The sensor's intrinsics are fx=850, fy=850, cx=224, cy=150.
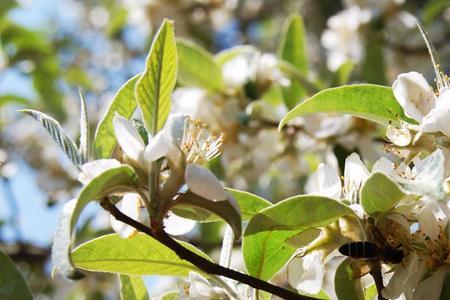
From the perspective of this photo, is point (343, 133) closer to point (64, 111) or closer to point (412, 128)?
point (412, 128)

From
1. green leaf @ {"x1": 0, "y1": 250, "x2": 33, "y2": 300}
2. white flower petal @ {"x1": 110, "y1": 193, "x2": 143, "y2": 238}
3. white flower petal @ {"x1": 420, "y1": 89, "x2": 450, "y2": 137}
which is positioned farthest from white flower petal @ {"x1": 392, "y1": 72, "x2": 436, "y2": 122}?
green leaf @ {"x1": 0, "y1": 250, "x2": 33, "y2": 300}

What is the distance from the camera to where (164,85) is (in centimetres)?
105

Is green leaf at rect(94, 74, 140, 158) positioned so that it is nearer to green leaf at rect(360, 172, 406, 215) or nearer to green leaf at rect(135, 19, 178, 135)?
green leaf at rect(135, 19, 178, 135)

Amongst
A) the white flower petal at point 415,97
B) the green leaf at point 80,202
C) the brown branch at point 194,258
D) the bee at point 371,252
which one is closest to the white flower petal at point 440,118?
the white flower petal at point 415,97

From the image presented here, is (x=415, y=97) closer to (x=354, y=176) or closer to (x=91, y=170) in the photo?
(x=354, y=176)

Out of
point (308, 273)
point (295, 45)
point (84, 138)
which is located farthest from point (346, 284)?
point (295, 45)

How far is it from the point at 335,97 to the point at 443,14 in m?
2.69

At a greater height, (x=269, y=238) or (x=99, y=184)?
(x=99, y=184)

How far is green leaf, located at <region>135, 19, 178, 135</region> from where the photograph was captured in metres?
1.04

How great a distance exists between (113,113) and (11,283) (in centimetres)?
28

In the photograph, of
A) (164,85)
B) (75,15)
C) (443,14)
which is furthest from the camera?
(75,15)

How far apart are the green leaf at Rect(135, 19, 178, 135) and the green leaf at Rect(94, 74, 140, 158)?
0.27 ft

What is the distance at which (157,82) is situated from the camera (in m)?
1.05

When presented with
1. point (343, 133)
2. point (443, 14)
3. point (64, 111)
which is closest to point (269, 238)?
point (343, 133)
